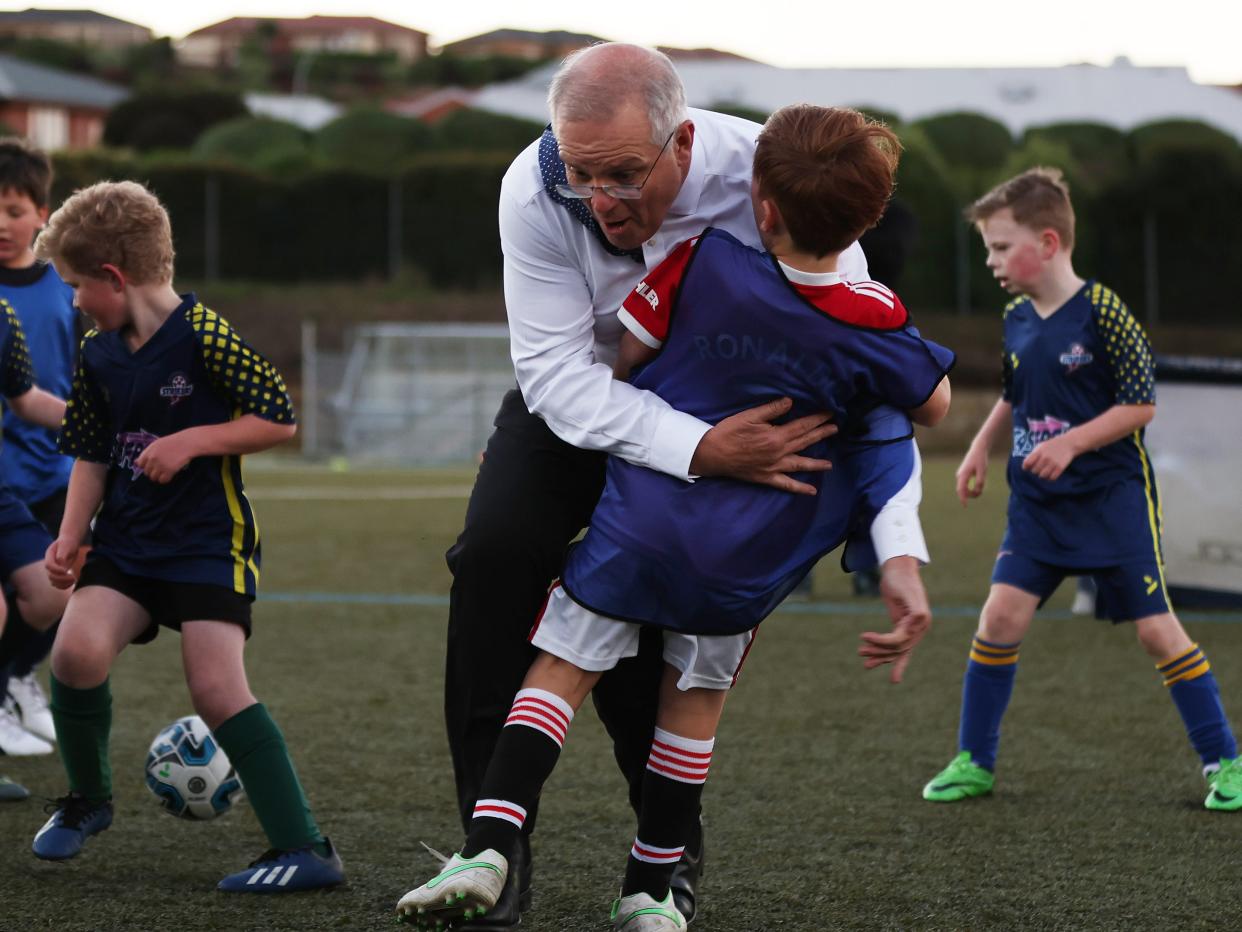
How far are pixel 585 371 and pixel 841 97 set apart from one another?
42847mm

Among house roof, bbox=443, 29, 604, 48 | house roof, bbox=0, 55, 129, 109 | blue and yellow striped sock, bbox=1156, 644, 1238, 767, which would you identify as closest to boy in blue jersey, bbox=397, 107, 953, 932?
blue and yellow striped sock, bbox=1156, 644, 1238, 767

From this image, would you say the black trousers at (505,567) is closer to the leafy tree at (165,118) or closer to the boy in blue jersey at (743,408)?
the boy in blue jersey at (743,408)

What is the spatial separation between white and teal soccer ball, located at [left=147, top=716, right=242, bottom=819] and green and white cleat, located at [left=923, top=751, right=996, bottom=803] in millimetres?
1780

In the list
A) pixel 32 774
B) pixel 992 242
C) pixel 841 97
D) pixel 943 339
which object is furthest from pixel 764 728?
pixel 841 97

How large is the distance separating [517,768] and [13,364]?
221cm

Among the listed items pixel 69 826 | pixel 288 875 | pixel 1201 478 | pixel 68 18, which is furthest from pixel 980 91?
pixel 68 18

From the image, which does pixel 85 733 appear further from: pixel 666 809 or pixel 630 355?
pixel 630 355

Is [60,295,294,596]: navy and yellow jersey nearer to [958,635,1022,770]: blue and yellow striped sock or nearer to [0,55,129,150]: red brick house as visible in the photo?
[958,635,1022,770]: blue and yellow striped sock

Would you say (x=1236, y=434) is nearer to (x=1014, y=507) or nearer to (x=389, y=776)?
(x=1014, y=507)

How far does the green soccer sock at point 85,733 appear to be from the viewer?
3748 millimetres

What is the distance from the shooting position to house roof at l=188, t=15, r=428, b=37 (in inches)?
3910

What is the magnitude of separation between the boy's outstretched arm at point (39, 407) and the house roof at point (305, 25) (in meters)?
94.9

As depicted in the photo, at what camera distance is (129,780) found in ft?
15.3

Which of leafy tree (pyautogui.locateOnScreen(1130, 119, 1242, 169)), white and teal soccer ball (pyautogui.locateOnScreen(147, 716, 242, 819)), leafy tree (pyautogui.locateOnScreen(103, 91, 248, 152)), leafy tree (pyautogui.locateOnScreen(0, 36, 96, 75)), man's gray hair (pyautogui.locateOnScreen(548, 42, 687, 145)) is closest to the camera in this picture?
man's gray hair (pyautogui.locateOnScreen(548, 42, 687, 145))
